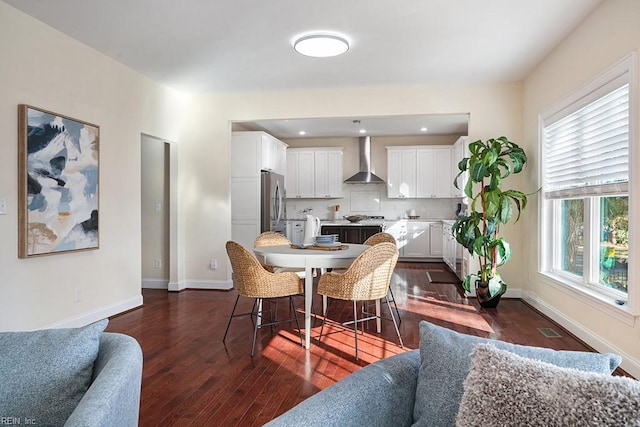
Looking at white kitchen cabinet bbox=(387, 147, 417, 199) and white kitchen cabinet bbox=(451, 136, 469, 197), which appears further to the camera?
white kitchen cabinet bbox=(387, 147, 417, 199)

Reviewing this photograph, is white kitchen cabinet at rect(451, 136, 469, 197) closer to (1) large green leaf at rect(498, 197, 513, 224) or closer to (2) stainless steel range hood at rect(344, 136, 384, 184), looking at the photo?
(2) stainless steel range hood at rect(344, 136, 384, 184)

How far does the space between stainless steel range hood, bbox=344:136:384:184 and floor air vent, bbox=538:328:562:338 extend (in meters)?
5.16

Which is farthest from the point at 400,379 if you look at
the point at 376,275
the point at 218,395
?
the point at 376,275

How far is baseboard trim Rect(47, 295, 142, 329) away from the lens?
3.71 m

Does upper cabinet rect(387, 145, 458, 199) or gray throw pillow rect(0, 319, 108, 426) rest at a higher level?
upper cabinet rect(387, 145, 458, 199)

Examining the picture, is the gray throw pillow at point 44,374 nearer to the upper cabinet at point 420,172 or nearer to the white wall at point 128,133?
the white wall at point 128,133

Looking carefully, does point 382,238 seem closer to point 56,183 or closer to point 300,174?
point 56,183

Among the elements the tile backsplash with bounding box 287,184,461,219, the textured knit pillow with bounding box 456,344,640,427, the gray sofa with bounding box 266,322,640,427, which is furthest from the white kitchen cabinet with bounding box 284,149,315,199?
the textured knit pillow with bounding box 456,344,640,427

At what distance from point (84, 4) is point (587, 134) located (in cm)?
412

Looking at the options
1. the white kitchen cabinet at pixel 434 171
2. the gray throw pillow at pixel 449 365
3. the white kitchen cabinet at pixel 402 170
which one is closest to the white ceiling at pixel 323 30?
the gray throw pillow at pixel 449 365

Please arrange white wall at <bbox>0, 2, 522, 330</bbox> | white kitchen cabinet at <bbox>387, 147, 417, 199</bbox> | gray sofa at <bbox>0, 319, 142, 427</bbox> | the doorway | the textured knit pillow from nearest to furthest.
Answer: the textured knit pillow < gray sofa at <bbox>0, 319, 142, 427</bbox> < white wall at <bbox>0, 2, 522, 330</bbox> < the doorway < white kitchen cabinet at <bbox>387, 147, 417, 199</bbox>

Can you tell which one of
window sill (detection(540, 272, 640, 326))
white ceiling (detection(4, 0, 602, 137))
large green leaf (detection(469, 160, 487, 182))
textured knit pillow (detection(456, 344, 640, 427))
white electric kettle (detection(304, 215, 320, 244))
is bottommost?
window sill (detection(540, 272, 640, 326))

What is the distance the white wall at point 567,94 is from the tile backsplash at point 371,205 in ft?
12.3

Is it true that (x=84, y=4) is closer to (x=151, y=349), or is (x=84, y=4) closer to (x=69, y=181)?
(x=69, y=181)
